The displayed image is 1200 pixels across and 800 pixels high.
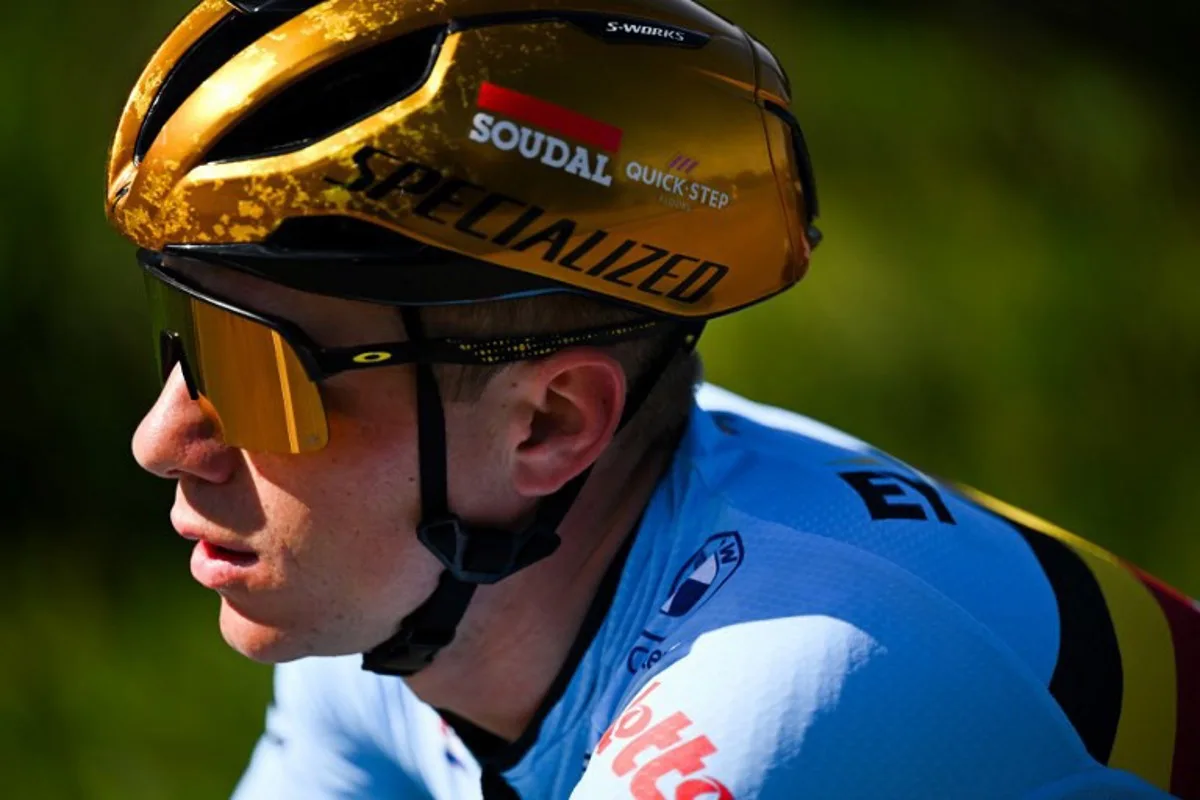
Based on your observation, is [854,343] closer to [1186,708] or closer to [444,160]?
[1186,708]

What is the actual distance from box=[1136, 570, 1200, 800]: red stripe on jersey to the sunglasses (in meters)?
1.10

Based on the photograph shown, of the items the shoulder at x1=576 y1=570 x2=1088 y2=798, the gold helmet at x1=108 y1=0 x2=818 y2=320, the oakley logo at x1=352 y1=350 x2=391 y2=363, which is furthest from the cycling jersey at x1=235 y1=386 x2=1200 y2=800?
the oakley logo at x1=352 y1=350 x2=391 y2=363

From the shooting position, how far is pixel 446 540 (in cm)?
236

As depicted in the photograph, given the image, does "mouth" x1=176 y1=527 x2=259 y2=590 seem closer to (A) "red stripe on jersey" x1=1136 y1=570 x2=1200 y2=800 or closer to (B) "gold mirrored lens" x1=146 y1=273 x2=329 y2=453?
(B) "gold mirrored lens" x1=146 y1=273 x2=329 y2=453

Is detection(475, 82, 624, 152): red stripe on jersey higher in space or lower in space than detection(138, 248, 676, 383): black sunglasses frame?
higher

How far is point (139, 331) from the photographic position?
18.2 feet

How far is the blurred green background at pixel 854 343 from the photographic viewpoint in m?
5.15

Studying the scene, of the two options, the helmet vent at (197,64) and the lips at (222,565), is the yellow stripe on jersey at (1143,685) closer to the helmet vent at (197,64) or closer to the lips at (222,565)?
the lips at (222,565)

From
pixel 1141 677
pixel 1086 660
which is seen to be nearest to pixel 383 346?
pixel 1086 660

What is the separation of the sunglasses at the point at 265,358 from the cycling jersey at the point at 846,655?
1.37ft

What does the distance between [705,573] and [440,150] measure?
714 millimetres

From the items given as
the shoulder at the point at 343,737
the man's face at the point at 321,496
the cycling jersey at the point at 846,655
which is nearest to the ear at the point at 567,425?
the man's face at the point at 321,496

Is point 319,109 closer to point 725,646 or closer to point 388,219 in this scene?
point 388,219

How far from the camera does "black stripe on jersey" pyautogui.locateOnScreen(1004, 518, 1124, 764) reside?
91.0 inches
